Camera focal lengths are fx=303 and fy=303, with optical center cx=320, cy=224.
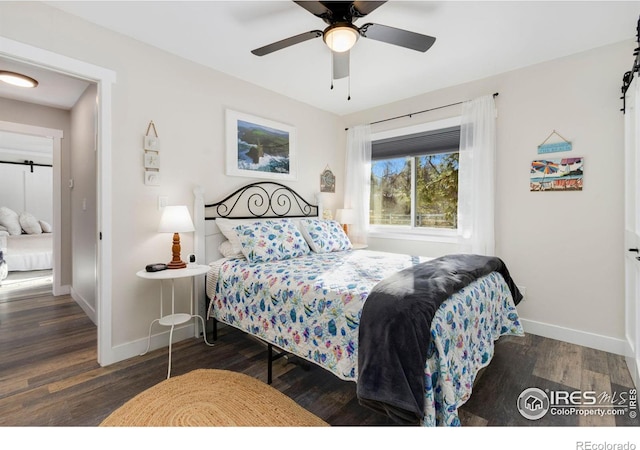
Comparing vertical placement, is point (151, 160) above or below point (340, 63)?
below

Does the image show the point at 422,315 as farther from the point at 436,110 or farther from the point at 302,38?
the point at 436,110

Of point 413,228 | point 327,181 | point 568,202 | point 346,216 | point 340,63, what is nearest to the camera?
point 340,63

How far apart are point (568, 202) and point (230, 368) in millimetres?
3263

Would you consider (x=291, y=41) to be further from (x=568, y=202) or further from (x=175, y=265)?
(x=568, y=202)

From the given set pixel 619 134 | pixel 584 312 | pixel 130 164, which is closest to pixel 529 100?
pixel 619 134

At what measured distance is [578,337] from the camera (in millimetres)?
2729

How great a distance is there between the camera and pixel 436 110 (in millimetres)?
3605

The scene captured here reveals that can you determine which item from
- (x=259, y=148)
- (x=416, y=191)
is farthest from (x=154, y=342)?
(x=416, y=191)

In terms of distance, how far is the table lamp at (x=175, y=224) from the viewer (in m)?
2.43

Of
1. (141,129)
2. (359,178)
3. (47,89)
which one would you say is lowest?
(359,178)

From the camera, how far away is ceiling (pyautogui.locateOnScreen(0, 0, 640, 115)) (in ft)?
7.03

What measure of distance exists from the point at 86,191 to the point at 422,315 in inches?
151

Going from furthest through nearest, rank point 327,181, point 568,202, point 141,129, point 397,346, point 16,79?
point 327,181, point 16,79, point 568,202, point 141,129, point 397,346

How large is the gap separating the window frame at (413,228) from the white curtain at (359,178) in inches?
4.2
